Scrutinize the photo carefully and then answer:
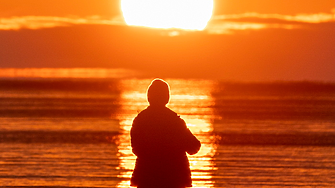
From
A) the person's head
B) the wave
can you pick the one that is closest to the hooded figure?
the person's head

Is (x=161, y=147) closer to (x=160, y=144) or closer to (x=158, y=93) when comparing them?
(x=160, y=144)

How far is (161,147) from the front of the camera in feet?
22.7

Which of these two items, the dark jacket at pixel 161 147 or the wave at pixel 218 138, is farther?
the wave at pixel 218 138

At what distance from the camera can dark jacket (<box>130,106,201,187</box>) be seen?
6879mm

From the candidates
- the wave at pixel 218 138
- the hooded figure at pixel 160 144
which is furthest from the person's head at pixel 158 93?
the wave at pixel 218 138

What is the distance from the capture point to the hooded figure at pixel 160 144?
6.88m

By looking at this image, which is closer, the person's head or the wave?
the person's head

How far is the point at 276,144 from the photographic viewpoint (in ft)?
76.1

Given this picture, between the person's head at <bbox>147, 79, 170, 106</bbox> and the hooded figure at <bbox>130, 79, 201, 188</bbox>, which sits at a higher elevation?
the person's head at <bbox>147, 79, 170, 106</bbox>

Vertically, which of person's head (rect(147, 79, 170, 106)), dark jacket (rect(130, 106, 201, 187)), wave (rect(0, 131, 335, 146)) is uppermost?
wave (rect(0, 131, 335, 146))

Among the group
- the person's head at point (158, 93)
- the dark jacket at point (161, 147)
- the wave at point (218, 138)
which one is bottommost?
the dark jacket at point (161, 147)

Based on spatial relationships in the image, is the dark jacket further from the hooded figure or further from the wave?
the wave

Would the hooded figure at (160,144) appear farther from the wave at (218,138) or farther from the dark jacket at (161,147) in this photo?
the wave at (218,138)

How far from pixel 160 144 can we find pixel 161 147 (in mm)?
31
